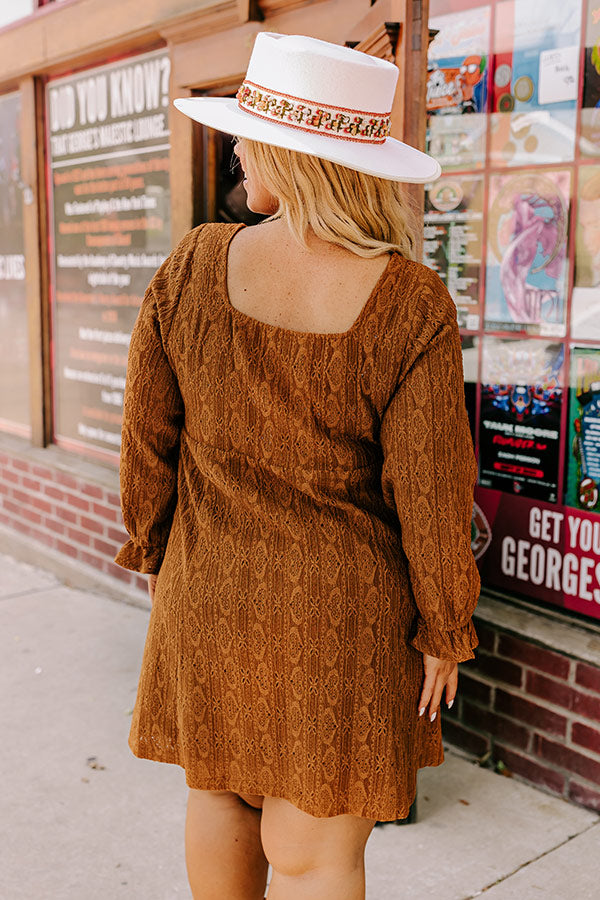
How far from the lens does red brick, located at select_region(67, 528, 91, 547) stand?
545 cm

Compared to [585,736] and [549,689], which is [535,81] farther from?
[585,736]

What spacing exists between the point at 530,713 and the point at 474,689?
0.24 meters

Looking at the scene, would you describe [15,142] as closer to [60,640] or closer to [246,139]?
[60,640]

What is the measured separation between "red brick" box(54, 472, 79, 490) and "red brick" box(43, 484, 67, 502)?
6 cm

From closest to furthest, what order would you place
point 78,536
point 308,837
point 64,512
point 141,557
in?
point 308,837, point 141,557, point 78,536, point 64,512

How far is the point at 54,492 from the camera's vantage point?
5688 mm

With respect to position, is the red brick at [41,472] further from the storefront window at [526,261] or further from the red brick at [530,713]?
the red brick at [530,713]

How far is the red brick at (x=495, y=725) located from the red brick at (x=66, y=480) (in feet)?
8.99

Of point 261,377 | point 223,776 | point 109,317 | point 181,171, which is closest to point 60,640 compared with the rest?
point 109,317

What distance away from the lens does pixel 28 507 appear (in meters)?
5.97

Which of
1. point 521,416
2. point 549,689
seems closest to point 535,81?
point 521,416

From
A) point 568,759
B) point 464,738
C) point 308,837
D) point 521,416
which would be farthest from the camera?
point 464,738

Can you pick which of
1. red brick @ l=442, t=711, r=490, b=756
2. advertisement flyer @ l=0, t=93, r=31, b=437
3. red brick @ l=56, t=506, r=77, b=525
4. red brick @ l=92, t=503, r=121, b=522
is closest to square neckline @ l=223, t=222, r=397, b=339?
red brick @ l=442, t=711, r=490, b=756

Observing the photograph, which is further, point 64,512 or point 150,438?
point 64,512
